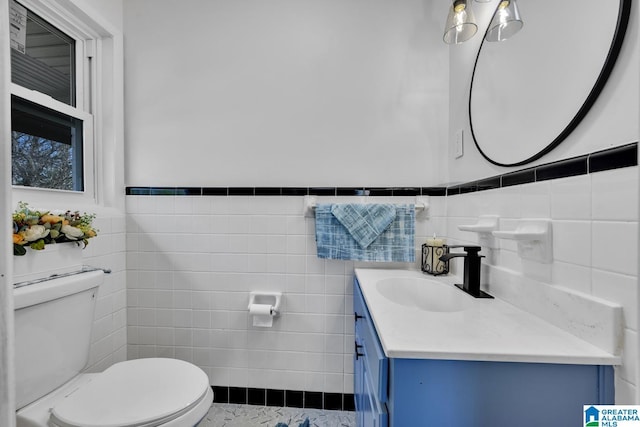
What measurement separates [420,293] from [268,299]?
780 millimetres

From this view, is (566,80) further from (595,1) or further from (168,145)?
(168,145)

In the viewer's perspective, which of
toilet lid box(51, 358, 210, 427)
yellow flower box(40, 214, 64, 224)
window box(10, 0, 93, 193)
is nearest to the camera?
toilet lid box(51, 358, 210, 427)

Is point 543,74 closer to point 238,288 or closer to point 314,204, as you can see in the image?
point 314,204

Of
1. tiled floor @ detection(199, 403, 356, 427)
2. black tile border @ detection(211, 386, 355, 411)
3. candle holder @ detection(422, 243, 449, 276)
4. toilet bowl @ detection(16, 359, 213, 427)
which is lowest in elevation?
tiled floor @ detection(199, 403, 356, 427)

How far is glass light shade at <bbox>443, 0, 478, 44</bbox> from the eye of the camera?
101 cm

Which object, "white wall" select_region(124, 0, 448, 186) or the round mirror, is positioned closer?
the round mirror

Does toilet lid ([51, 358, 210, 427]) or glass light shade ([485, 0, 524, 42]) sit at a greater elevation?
glass light shade ([485, 0, 524, 42])

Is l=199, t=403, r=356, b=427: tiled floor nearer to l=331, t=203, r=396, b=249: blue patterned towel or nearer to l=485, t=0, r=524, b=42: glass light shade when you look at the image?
l=331, t=203, r=396, b=249: blue patterned towel

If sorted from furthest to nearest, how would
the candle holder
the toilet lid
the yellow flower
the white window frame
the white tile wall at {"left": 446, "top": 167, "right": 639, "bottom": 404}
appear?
the white window frame < the candle holder < the yellow flower < the toilet lid < the white tile wall at {"left": 446, "top": 167, "right": 639, "bottom": 404}

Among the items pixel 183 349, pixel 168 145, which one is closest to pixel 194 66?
pixel 168 145

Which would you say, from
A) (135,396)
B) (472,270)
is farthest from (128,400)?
(472,270)

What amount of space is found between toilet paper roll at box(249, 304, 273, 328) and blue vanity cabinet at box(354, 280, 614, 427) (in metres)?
0.92

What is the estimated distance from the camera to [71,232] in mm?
1045

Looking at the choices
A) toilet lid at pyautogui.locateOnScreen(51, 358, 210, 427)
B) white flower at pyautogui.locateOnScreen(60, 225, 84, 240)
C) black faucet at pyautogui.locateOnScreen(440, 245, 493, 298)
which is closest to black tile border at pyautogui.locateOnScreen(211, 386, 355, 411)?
toilet lid at pyautogui.locateOnScreen(51, 358, 210, 427)
